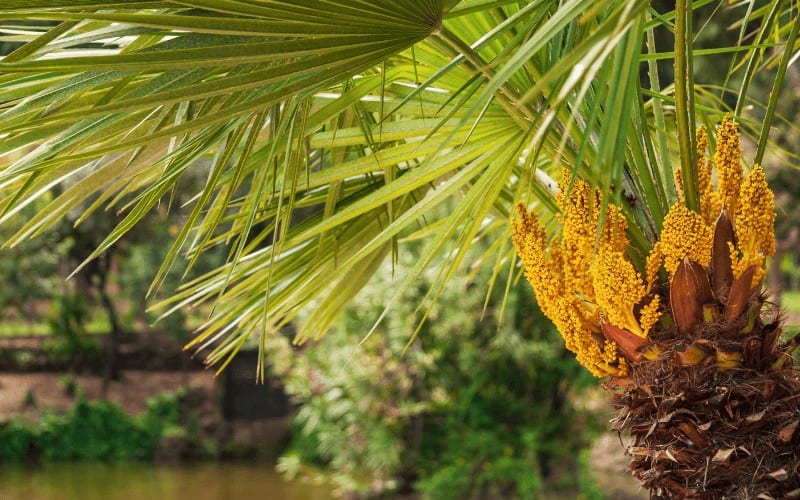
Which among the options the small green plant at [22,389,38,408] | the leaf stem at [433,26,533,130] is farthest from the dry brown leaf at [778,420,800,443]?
the small green plant at [22,389,38,408]

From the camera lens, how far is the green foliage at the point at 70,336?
43.6ft

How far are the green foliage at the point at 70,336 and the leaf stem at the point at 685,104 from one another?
1315cm

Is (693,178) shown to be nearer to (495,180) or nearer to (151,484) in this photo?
(495,180)

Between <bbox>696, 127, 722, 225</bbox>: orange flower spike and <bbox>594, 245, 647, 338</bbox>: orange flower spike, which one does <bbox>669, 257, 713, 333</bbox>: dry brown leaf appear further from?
<bbox>696, 127, 722, 225</bbox>: orange flower spike

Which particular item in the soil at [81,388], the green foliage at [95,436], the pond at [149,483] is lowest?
the pond at [149,483]

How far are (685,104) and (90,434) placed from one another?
11.3 meters

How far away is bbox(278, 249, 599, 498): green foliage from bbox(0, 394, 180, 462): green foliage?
19.1 ft

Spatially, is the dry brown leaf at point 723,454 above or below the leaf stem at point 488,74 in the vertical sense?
below

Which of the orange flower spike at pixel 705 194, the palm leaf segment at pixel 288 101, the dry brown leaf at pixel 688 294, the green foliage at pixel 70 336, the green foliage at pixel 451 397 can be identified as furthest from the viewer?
the green foliage at pixel 70 336

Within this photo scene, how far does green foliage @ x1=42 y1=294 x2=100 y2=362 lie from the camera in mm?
13289

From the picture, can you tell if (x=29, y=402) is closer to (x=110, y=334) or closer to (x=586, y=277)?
(x=110, y=334)

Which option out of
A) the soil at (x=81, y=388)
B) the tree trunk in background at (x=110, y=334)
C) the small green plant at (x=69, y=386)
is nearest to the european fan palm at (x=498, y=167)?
the soil at (x=81, y=388)

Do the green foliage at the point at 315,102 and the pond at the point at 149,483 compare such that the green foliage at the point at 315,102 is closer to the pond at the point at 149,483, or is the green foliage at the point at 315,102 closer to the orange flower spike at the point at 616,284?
the orange flower spike at the point at 616,284

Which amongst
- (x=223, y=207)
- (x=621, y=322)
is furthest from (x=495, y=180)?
(x=223, y=207)
